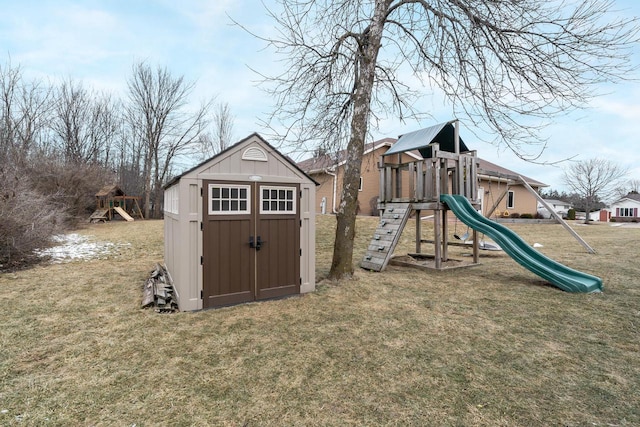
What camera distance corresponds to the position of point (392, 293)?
5801 millimetres

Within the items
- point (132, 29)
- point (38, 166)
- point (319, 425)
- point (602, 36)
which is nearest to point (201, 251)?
point (319, 425)

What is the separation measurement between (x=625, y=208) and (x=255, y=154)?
57868 mm

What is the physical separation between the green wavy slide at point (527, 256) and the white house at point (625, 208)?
49.1 m

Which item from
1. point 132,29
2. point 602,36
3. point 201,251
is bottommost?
point 201,251

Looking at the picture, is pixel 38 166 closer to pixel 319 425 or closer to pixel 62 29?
pixel 62 29

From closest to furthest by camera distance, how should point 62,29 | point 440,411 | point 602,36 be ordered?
point 440,411 < point 602,36 < point 62,29

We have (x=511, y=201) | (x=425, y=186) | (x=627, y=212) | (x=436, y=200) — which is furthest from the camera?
(x=627, y=212)

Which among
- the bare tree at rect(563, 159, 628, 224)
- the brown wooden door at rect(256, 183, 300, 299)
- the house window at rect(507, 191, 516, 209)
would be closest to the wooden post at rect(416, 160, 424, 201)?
the brown wooden door at rect(256, 183, 300, 299)

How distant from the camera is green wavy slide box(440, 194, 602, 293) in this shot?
231 inches

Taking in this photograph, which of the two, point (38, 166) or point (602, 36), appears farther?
point (38, 166)

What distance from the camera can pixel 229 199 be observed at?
491 centimetres

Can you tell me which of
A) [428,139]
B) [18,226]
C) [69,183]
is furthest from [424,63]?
[69,183]

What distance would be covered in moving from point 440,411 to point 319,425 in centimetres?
96

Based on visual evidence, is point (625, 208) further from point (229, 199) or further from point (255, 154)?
point (229, 199)
